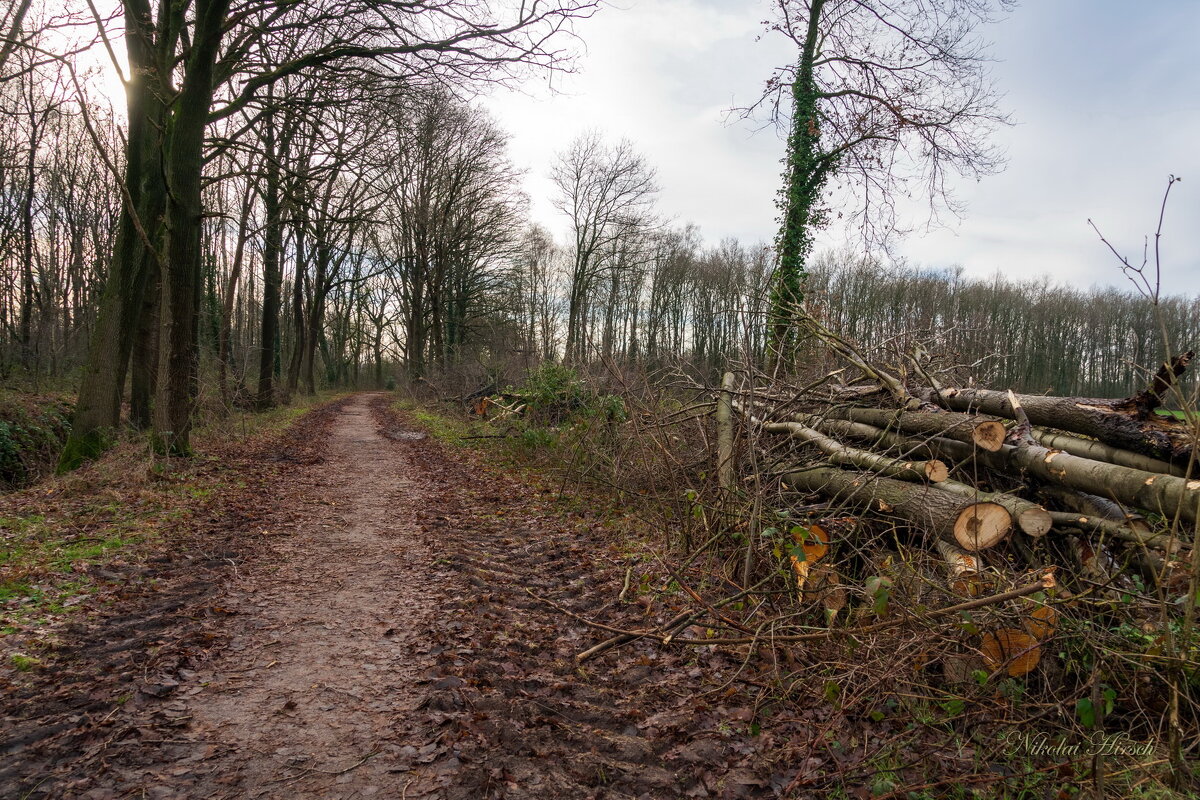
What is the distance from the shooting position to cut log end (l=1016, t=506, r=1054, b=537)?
4.13 metres

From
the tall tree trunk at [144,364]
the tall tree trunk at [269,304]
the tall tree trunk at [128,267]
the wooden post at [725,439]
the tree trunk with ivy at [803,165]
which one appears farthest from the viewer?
the tall tree trunk at [269,304]

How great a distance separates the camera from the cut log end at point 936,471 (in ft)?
15.5

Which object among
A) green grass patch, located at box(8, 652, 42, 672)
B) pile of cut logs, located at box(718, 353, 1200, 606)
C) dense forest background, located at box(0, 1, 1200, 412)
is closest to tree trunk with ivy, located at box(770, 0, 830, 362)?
dense forest background, located at box(0, 1, 1200, 412)

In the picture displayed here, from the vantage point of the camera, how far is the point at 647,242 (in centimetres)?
3769

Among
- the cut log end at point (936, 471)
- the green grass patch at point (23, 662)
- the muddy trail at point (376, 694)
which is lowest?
the muddy trail at point (376, 694)

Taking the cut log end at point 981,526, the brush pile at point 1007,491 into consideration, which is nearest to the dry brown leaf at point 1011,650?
the brush pile at point 1007,491

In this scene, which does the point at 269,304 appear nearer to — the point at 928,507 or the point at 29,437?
the point at 29,437

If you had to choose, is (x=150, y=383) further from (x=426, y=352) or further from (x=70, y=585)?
(x=426, y=352)

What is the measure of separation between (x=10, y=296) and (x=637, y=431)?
1105 inches

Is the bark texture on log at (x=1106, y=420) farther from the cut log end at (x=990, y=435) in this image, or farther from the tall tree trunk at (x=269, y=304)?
the tall tree trunk at (x=269, y=304)

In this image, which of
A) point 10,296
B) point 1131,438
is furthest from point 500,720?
point 10,296

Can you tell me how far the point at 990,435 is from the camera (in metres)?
4.80

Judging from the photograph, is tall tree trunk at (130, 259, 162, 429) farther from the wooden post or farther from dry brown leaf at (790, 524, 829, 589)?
dry brown leaf at (790, 524, 829, 589)

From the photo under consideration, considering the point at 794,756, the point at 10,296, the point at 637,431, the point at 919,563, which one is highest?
the point at 10,296
